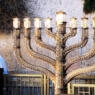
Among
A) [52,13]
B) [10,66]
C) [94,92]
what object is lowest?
[94,92]

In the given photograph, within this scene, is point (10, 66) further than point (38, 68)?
Yes

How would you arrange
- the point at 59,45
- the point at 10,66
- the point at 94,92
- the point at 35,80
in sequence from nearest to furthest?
the point at 59,45 → the point at 94,92 → the point at 35,80 → the point at 10,66

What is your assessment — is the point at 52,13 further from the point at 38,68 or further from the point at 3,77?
the point at 38,68

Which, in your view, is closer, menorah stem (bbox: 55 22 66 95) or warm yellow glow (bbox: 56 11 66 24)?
warm yellow glow (bbox: 56 11 66 24)

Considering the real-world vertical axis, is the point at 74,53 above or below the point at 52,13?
below

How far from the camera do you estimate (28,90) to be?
15.8ft

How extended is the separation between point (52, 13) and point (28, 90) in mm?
1143

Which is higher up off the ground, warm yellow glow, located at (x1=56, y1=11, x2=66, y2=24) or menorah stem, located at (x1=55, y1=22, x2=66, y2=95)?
warm yellow glow, located at (x1=56, y1=11, x2=66, y2=24)

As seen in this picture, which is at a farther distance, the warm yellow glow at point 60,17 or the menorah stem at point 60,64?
the menorah stem at point 60,64

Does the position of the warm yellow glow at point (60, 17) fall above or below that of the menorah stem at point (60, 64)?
above

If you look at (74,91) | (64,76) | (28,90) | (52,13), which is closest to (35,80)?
(28,90)

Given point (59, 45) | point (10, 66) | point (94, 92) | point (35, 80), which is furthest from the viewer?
point (10, 66)

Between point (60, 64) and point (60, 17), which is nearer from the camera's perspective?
point (60, 17)

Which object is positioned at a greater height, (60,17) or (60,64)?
(60,17)
